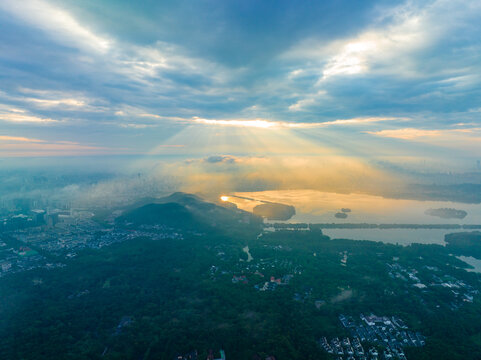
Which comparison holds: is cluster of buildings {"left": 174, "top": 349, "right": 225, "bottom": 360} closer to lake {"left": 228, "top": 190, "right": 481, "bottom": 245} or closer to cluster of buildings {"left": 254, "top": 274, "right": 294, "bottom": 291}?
cluster of buildings {"left": 254, "top": 274, "right": 294, "bottom": 291}

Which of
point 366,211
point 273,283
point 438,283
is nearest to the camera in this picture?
point 273,283

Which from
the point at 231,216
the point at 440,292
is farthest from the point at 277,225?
the point at 440,292

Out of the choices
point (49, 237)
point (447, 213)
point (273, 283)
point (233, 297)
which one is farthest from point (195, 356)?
point (447, 213)

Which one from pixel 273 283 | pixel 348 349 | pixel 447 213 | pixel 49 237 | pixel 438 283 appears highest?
pixel 447 213

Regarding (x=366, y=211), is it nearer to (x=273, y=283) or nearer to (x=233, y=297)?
(x=273, y=283)

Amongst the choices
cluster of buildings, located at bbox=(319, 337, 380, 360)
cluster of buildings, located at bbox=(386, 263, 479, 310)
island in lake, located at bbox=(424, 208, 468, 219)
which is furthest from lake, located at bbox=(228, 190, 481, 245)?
cluster of buildings, located at bbox=(319, 337, 380, 360)

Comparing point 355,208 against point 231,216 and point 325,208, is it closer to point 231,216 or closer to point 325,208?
point 325,208

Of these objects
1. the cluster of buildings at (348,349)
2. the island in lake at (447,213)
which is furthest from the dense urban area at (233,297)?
the island in lake at (447,213)
